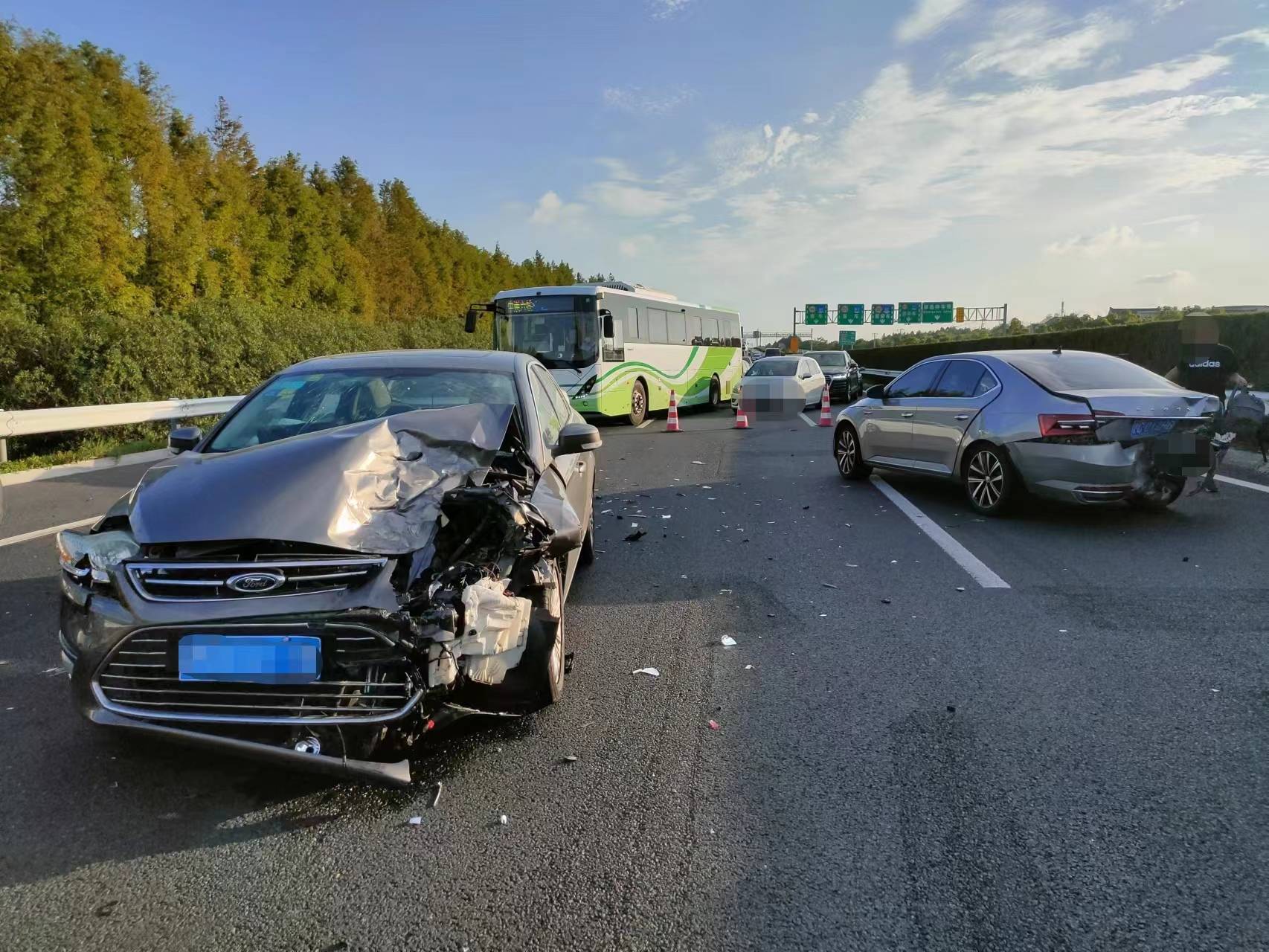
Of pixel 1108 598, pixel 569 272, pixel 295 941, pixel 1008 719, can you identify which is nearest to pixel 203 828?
pixel 295 941

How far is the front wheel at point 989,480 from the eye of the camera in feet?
24.3

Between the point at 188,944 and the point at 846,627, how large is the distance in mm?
3525

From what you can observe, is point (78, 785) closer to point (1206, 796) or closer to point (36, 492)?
point (1206, 796)

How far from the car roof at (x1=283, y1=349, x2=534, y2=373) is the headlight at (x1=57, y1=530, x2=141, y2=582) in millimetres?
1872

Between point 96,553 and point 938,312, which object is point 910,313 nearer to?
point 938,312

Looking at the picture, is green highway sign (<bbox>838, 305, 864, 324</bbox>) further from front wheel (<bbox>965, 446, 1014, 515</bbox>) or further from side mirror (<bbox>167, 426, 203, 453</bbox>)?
side mirror (<bbox>167, 426, 203, 453</bbox>)

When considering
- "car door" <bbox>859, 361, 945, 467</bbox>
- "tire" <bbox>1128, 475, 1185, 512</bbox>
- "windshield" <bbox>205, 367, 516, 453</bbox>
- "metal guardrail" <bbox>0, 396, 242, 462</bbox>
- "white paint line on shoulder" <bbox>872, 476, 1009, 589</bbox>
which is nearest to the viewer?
"windshield" <bbox>205, 367, 516, 453</bbox>

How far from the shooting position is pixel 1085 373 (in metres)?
7.41

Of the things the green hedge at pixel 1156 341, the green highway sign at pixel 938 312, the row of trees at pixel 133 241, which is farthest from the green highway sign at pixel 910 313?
the row of trees at pixel 133 241

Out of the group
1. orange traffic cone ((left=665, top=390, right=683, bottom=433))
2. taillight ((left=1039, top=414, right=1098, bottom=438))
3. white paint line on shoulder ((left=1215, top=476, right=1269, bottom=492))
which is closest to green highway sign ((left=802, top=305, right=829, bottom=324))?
orange traffic cone ((left=665, top=390, right=683, bottom=433))

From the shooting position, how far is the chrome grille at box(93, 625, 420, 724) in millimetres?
2748

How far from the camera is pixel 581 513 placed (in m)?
5.07

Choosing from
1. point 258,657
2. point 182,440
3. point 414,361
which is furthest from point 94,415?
point 258,657

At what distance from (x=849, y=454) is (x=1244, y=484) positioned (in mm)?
4160
